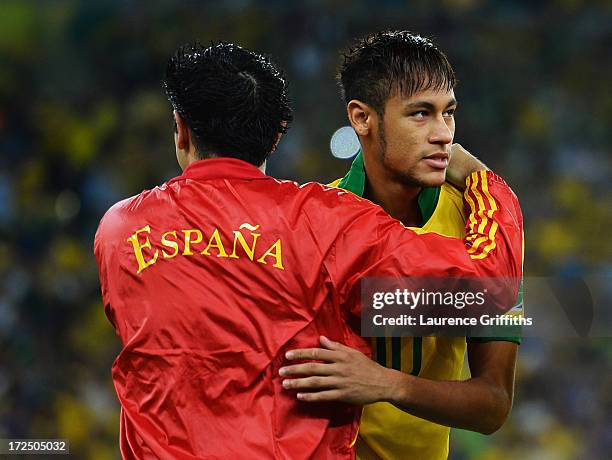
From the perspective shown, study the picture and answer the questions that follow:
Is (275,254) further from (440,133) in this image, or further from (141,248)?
(440,133)

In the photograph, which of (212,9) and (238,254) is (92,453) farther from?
(238,254)

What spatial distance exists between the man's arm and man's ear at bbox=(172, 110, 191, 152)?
52 centimetres

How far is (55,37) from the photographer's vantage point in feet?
18.3

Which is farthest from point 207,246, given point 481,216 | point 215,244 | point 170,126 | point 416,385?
point 170,126

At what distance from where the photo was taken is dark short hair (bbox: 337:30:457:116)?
234 cm

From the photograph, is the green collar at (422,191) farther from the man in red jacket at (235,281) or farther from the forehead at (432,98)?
the man in red jacket at (235,281)

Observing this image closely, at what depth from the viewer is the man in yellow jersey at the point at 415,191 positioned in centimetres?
211

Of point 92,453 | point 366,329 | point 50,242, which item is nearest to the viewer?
point 366,329

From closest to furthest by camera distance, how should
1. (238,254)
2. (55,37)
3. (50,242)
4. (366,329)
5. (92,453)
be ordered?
(238,254)
(366,329)
(92,453)
(50,242)
(55,37)

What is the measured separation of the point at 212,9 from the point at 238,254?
4.08 meters

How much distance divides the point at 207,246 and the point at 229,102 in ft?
1.04

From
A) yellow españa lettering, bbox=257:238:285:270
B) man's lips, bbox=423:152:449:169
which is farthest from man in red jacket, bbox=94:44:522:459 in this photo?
man's lips, bbox=423:152:449:169

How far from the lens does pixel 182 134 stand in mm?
1988

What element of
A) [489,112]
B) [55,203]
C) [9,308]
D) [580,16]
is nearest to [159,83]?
[55,203]
